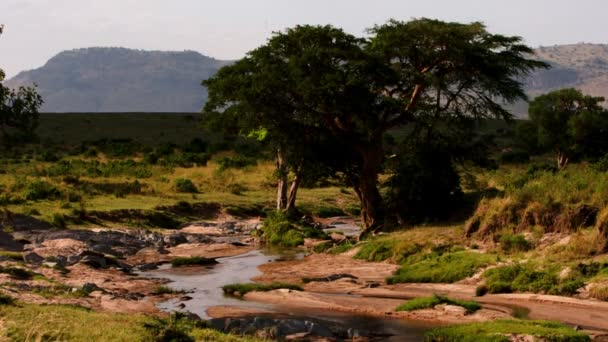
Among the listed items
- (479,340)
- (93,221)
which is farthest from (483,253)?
(93,221)

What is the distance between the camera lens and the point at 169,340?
14.5 m

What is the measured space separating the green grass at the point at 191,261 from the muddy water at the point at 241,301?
1.18 ft

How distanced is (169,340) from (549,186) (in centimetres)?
1772

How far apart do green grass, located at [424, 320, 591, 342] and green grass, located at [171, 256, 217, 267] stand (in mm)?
14128

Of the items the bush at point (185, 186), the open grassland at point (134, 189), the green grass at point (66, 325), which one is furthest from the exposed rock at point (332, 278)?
the bush at point (185, 186)

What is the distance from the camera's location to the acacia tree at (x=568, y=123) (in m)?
58.7

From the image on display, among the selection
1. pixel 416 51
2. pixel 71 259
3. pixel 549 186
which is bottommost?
pixel 71 259

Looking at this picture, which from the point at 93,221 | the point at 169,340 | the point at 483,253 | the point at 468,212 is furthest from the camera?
the point at 93,221

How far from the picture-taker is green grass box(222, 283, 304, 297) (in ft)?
79.0

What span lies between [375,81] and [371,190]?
4.77 meters

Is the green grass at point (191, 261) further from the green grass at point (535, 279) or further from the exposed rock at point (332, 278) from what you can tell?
the green grass at point (535, 279)

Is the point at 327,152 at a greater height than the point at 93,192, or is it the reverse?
the point at 327,152

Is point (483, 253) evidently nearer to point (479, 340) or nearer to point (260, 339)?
point (479, 340)

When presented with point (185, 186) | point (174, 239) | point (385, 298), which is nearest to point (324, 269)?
point (385, 298)
